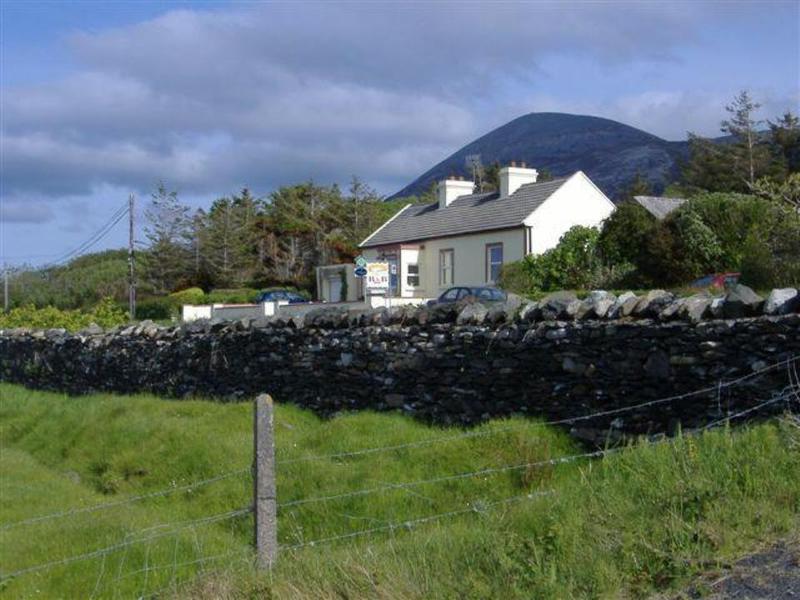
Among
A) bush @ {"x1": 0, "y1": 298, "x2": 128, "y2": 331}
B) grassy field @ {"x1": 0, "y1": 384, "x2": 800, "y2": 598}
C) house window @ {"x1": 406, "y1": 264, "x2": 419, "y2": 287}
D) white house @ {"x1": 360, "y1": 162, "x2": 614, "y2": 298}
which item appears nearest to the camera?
grassy field @ {"x1": 0, "y1": 384, "x2": 800, "y2": 598}

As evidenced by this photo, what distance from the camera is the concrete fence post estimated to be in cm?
650

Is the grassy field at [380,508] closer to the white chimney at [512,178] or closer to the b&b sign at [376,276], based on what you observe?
the b&b sign at [376,276]

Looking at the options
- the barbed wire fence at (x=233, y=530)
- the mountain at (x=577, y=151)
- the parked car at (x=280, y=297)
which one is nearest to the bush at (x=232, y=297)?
the parked car at (x=280, y=297)

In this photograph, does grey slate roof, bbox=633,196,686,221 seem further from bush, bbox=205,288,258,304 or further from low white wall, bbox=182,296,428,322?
bush, bbox=205,288,258,304

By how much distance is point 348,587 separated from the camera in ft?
18.6

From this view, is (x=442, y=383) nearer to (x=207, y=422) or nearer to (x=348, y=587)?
(x=207, y=422)

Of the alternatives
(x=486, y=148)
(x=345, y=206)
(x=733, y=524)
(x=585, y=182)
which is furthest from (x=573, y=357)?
(x=486, y=148)

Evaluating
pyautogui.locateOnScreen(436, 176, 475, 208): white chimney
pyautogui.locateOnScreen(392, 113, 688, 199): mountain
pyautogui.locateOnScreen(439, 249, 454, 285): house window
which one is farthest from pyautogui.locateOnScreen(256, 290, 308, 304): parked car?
pyautogui.locateOnScreen(392, 113, 688, 199): mountain

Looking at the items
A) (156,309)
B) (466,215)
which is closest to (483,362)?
(466,215)

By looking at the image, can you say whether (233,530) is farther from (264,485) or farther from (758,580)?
(758,580)

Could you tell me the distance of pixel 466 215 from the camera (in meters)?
43.7

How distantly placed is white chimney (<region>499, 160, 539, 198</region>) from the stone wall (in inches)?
1054

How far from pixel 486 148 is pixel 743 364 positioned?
142 meters

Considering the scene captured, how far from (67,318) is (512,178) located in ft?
72.9
